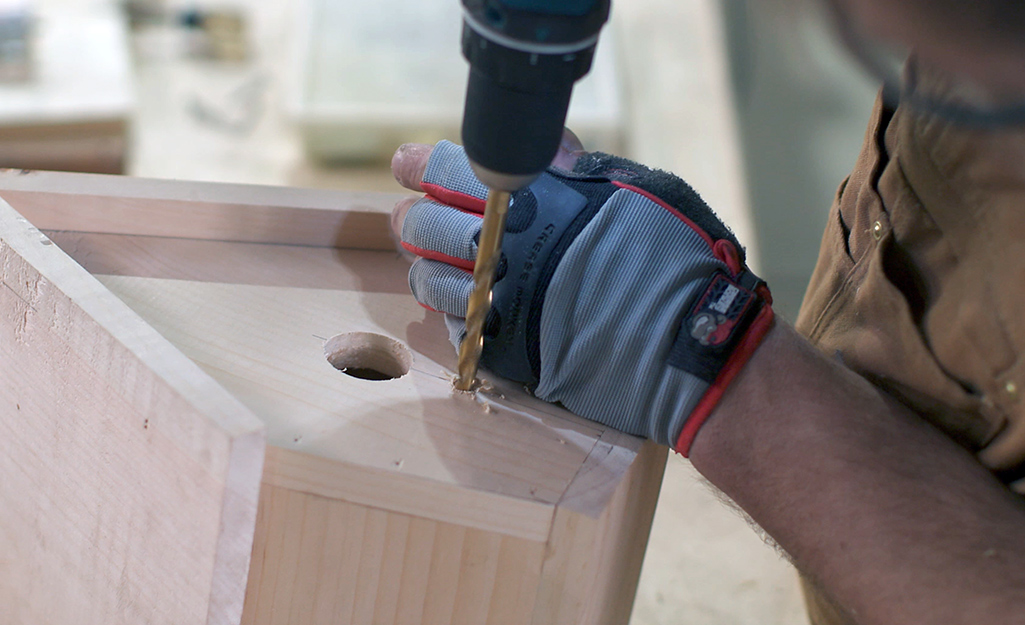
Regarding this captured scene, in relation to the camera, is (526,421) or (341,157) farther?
(341,157)

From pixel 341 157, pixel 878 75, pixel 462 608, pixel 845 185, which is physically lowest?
pixel 341 157

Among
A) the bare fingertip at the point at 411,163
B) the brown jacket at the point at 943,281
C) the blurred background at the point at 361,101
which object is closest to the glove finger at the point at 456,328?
the bare fingertip at the point at 411,163

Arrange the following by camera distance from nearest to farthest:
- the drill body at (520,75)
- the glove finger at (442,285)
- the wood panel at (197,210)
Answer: the drill body at (520,75), the glove finger at (442,285), the wood panel at (197,210)

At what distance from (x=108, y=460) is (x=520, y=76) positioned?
44 centimetres

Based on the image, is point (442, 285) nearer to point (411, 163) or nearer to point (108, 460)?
point (411, 163)

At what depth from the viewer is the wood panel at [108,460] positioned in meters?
0.60

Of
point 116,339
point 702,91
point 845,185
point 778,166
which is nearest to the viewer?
point 116,339

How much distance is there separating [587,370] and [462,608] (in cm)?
21

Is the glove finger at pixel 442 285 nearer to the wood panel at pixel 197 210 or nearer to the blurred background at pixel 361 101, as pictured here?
the wood panel at pixel 197 210

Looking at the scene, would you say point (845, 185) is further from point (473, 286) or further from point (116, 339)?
point (116, 339)

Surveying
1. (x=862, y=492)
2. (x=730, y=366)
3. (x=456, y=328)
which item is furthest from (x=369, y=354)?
(x=862, y=492)

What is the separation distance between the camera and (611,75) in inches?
96.0

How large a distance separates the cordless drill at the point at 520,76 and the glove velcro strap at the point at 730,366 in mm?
216

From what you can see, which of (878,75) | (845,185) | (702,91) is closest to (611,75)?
(702,91)
